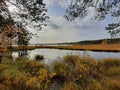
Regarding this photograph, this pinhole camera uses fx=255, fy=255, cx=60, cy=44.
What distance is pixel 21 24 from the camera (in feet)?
57.0

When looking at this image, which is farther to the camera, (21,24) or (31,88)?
(21,24)

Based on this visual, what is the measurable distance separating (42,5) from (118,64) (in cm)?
766

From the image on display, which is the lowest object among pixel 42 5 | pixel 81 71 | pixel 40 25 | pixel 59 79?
pixel 59 79

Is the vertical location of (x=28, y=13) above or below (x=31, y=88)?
above

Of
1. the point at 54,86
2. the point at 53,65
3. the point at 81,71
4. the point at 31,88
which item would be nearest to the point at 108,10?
the point at 81,71

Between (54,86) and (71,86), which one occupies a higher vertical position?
(71,86)

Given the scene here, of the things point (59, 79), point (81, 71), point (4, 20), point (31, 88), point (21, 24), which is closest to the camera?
point (31, 88)

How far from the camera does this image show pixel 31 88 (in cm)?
1024

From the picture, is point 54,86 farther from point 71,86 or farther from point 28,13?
point 28,13

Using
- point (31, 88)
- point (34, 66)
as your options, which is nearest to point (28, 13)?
point (34, 66)

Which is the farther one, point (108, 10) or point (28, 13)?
point (28, 13)

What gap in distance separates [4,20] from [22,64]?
4.71 metres

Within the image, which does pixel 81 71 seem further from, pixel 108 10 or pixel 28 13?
pixel 28 13

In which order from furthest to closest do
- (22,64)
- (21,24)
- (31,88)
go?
(22,64)
(21,24)
(31,88)
